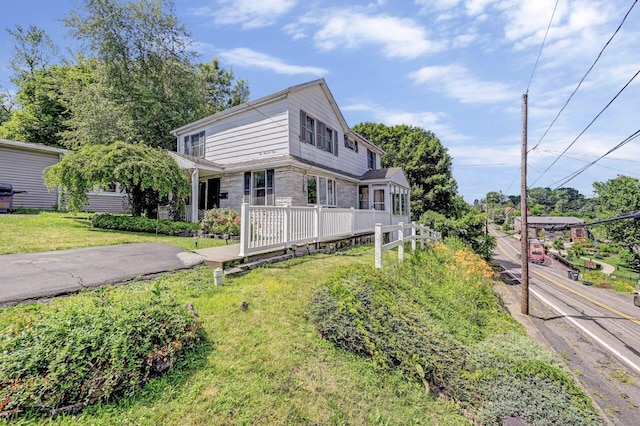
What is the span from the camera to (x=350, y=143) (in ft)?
54.8

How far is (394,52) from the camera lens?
28.0ft

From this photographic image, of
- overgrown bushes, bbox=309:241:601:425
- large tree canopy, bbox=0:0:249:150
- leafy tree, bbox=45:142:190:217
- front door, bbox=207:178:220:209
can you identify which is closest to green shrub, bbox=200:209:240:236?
leafy tree, bbox=45:142:190:217

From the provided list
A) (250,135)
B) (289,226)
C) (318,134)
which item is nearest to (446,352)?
(289,226)

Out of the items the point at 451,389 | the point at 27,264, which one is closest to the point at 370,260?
the point at 451,389

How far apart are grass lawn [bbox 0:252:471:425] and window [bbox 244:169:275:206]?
7274 mm

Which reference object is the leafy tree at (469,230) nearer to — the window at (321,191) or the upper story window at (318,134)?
the window at (321,191)

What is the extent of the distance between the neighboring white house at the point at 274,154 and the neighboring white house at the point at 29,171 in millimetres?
5626

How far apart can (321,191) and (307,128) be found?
10.1 ft

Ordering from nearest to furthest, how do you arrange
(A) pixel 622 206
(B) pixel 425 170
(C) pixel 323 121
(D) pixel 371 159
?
1. (C) pixel 323 121
2. (D) pixel 371 159
3. (B) pixel 425 170
4. (A) pixel 622 206

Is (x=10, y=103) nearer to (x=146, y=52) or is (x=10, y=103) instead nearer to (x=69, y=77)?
(x=69, y=77)

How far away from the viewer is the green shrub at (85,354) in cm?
197

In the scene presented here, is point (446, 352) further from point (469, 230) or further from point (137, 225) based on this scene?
point (469, 230)

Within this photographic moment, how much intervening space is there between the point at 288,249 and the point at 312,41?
748 centimetres

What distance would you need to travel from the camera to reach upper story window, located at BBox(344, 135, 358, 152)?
53.1 ft
